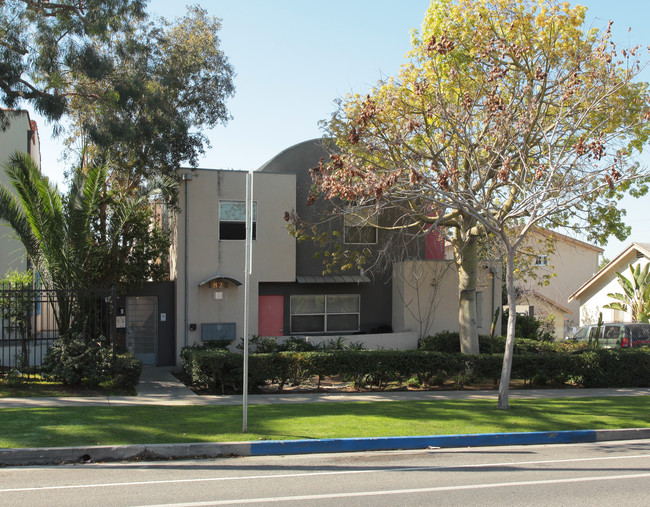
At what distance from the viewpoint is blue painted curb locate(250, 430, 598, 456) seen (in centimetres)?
961

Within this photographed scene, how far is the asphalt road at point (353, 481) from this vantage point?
23.0 ft

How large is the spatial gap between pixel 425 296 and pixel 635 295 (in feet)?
59.8

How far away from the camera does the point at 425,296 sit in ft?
70.7

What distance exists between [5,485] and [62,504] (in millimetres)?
1259

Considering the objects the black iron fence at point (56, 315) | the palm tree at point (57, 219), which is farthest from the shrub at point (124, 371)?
the palm tree at point (57, 219)

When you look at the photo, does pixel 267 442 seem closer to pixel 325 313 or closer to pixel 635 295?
pixel 325 313

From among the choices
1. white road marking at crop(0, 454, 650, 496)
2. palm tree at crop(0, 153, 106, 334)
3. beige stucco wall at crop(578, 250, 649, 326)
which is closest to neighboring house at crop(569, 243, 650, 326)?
beige stucco wall at crop(578, 250, 649, 326)

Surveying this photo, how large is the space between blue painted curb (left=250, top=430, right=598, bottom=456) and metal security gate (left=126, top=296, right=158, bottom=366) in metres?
11.1

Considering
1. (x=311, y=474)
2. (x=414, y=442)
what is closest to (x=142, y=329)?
(x=414, y=442)

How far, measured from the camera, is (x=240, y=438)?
981 cm

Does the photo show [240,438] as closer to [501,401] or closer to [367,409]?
[367,409]

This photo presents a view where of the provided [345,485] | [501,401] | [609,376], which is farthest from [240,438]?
[609,376]

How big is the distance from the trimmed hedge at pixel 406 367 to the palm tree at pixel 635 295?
1549 cm

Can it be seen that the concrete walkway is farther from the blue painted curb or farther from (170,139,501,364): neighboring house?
the blue painted curb
